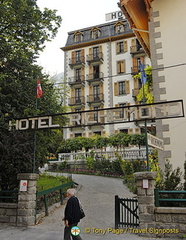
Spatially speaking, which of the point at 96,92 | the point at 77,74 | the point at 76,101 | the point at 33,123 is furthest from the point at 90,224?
the point at 77,74

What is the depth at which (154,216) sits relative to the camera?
22.7 feet

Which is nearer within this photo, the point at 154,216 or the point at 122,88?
the point at 154,216

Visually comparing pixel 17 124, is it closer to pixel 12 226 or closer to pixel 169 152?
pixel 12 226

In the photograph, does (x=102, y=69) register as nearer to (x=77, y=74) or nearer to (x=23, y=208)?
(x=77, y=74)

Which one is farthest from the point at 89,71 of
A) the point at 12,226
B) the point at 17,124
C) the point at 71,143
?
the point at 12,226

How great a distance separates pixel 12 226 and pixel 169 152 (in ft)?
20.2

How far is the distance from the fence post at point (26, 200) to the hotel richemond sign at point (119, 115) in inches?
79.6

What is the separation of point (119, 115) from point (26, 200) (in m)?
4.53

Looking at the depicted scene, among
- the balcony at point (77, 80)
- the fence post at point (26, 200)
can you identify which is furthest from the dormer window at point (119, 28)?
the fence post at point (26, 200)

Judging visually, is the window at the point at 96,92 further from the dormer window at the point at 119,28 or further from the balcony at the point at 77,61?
the dormer window at the point at 119,28

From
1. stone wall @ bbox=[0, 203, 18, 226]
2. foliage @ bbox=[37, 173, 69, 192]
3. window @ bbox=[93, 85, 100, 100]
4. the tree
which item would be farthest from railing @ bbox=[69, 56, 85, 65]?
stone wall @ bbox=[0, 203, 18, 226]

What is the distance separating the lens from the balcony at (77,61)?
34419mm

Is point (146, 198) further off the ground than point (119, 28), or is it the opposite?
point (119, 28)

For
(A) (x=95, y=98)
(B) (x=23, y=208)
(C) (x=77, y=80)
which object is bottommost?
(B) (x=23, y=208)
